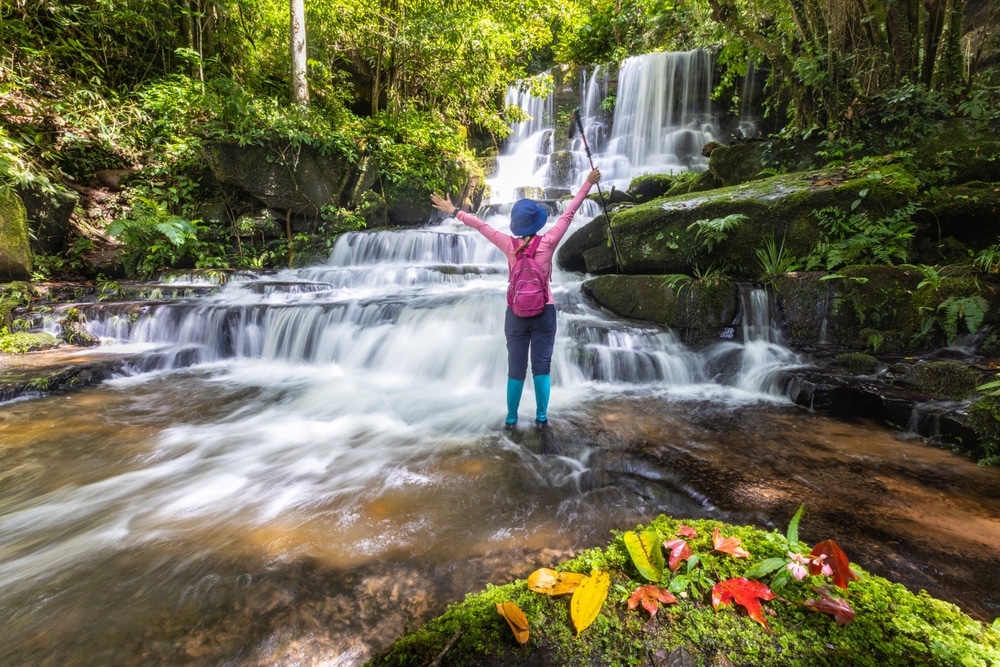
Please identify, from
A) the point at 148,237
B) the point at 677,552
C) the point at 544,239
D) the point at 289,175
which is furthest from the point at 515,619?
the point at 289,175

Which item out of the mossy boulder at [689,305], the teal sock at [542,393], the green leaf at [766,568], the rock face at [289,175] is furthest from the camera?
the rock face at [289,175]

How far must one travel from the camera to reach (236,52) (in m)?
11.9

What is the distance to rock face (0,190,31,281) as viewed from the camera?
6.88m

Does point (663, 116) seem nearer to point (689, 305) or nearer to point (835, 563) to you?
point (689, 305)

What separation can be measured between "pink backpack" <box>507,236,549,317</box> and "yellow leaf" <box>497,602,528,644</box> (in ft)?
7.78

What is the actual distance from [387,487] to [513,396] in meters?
1.38

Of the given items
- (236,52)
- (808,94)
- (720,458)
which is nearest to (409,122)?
(236,52)

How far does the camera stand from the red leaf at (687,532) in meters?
1.65

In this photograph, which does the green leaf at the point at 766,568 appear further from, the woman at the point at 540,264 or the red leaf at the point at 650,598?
the woman at the point at 540,264

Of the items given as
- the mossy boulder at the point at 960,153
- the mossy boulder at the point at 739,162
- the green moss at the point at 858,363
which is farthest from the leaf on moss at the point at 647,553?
the mossy boulder at the point at 739,162

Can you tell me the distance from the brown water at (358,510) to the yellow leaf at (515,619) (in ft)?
2.11

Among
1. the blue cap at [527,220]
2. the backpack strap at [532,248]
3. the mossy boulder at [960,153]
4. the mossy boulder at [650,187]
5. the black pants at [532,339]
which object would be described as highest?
the mossy boulder at [650,187]

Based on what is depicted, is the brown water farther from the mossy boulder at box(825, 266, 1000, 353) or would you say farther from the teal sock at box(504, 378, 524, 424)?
the mossy boulder at box(825, 266, 1000, 353)

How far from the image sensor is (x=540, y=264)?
11.2ft
